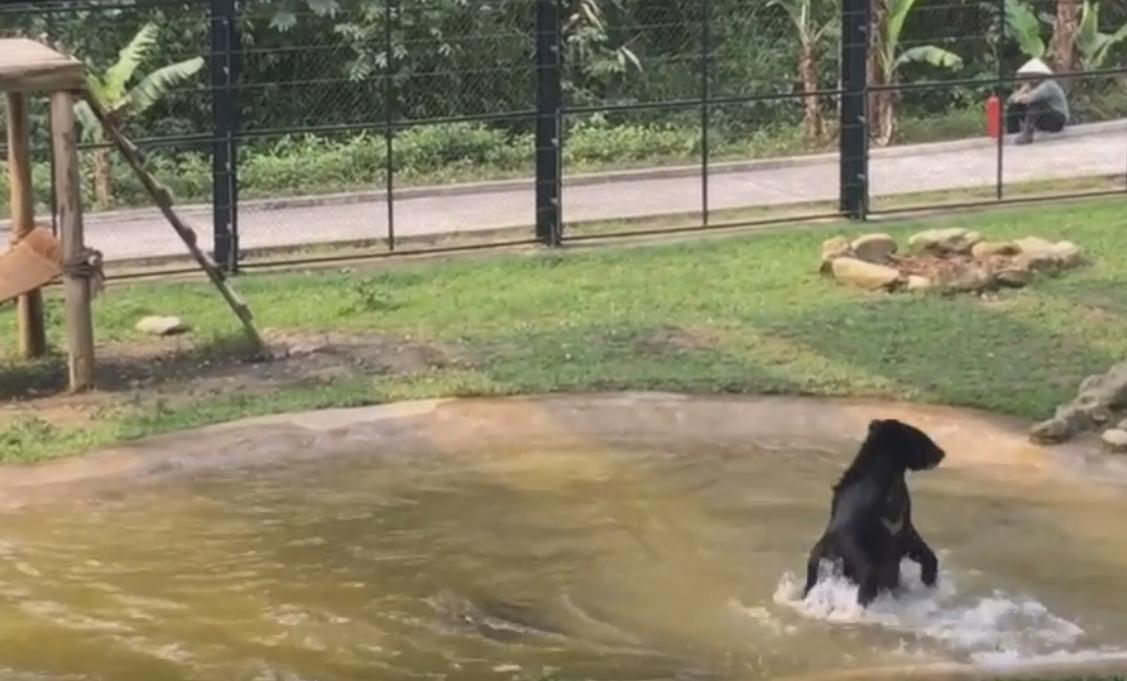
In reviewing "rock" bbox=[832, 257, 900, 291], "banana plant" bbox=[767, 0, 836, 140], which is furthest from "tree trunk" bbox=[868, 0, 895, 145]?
"rock" bbox=[832, 257, 900, 291]

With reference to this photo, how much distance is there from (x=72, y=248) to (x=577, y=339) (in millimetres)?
2975

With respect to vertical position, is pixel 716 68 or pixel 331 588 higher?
pixel 716 68

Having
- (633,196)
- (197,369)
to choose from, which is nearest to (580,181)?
(633,196)

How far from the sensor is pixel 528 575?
854 cm

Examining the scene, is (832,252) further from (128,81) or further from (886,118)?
(886,118)

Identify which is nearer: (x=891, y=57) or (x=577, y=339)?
(x=577, y=339)

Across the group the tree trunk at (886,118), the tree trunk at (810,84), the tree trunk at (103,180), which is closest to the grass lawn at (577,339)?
the tree trunk at (103,180)

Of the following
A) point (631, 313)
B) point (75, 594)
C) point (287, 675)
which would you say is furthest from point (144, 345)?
point (287, 675)

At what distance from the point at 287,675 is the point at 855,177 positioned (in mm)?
10787

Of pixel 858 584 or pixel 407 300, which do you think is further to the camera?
pixel 407 300

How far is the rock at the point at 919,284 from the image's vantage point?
1388cm

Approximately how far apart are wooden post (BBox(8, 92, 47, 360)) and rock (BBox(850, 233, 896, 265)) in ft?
17.9

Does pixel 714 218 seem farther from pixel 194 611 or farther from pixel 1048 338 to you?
pixel 194 611

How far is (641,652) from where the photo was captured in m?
7.51
